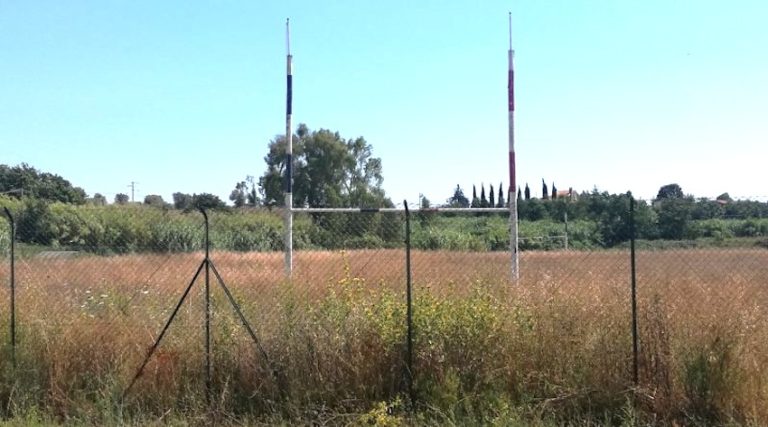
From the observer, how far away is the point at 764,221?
6836mm

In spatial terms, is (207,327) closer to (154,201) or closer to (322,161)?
(154,201)

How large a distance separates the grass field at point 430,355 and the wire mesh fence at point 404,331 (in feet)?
0.05

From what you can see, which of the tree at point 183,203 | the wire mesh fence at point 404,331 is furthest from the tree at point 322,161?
the wire mesh fence at point 404,331


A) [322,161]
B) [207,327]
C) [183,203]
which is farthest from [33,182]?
[207,327]

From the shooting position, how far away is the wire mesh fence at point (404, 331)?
19.4ft

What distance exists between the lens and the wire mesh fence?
19.4 feet

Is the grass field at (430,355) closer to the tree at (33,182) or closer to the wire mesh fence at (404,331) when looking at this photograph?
the wire mesh fence at (404,331)

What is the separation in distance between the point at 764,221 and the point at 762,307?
92cm

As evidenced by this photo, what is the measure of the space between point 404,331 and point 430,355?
32cm

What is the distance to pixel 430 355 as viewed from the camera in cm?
604

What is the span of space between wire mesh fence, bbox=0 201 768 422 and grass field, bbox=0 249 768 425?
1cm

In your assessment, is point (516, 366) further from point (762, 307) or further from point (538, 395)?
point (762, 307)

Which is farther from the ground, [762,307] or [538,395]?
[762,307]

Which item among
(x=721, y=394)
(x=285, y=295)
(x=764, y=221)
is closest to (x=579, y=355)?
(x=721, y=394)
